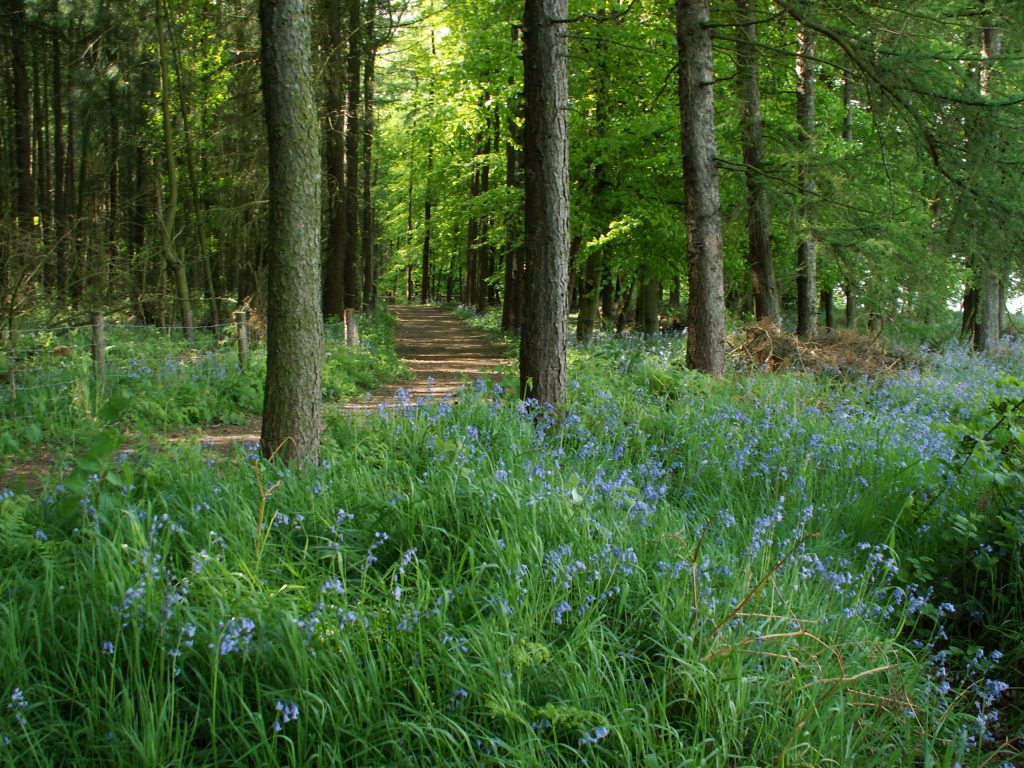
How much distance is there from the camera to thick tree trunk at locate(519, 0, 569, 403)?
7.25 meters

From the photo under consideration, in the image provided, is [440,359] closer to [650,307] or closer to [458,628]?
[650,307]

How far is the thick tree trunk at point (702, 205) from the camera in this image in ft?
33.0

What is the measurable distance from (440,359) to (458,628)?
16.9 m

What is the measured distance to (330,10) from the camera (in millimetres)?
18609

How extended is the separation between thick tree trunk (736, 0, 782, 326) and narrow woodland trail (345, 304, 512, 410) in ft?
16.4

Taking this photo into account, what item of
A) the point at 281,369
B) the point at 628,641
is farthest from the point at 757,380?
the point at 628,641

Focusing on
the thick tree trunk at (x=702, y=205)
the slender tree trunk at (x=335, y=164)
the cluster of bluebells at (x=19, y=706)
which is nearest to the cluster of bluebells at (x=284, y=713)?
the cluster of bluebells at (x=19, y=706)

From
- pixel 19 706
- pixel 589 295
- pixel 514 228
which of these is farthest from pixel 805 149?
pixel 19 706

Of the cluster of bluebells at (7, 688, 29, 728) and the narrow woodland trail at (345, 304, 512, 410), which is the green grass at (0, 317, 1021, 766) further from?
the narrow woodland trail at (345, 304, 512, 410)

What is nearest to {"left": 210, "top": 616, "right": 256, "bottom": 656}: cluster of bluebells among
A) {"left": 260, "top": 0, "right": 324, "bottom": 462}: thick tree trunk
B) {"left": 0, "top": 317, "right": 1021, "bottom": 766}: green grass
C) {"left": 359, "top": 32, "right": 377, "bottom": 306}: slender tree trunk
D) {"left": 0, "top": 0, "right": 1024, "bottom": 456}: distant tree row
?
{"left": 0, "top": 317, "right": 1021, "bottom": 766}: green grass

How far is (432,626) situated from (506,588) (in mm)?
384

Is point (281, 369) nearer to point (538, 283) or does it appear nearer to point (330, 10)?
point (538, 283)

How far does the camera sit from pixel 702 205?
33.5ft

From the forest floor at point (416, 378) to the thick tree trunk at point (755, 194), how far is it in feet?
16.4
